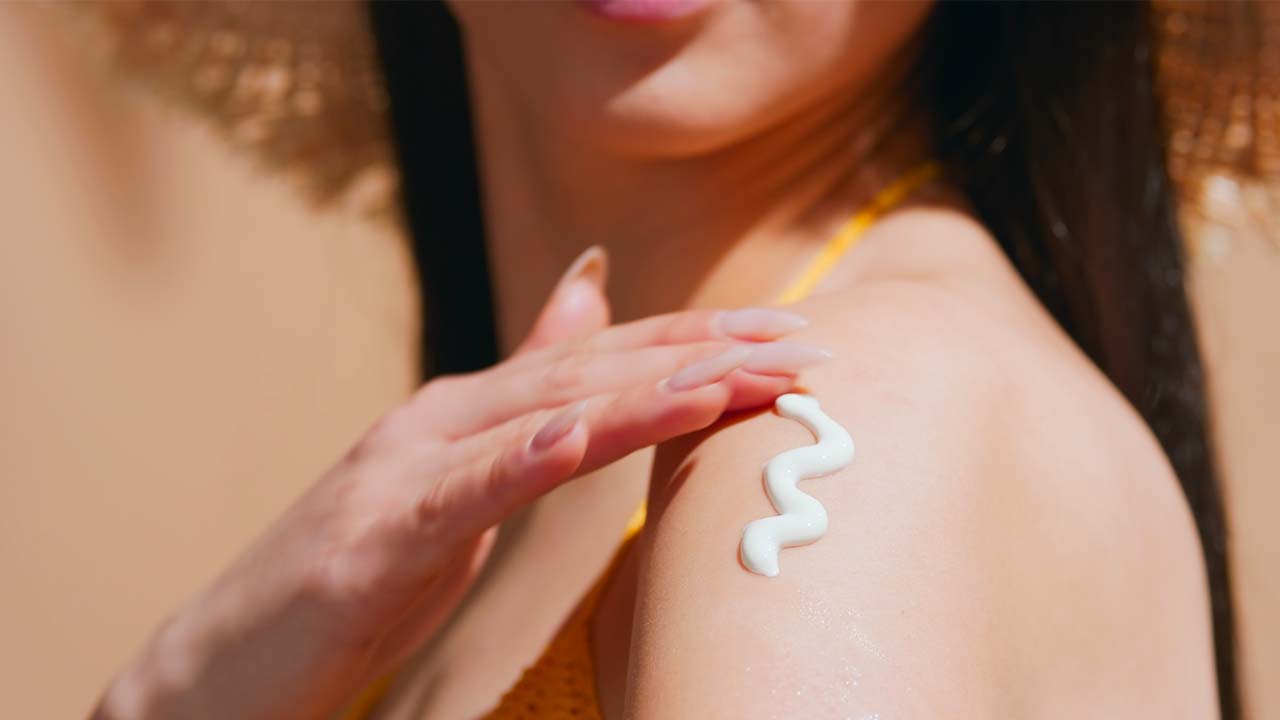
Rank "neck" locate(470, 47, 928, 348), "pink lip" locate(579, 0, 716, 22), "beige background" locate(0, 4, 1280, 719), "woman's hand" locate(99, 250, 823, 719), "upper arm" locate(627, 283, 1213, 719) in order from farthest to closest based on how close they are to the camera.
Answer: "beige background" locate(0, 4, 1280, 719), "neck" locate(470, 47, 928, 348), "pink lip" locate(579, 0, 716, 22), "woman's hand" locate(99, 250, 823, 719), "upper arm" locate(627, 283, 1213, 719)

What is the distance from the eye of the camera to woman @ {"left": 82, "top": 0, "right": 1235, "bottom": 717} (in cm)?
48

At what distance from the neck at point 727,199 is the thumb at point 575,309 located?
0.11m

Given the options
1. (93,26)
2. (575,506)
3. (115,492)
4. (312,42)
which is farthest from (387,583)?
(115,492)

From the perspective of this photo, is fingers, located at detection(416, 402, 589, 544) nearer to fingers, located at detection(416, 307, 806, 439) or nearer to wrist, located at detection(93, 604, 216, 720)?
fingers, located at detection(416, 307, 806, 439)

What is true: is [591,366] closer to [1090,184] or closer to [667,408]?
[667,408]

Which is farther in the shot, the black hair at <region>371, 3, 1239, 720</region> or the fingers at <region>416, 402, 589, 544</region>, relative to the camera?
the black hair at <region>371, 3, 1239, 720</region>

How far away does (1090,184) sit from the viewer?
851mm

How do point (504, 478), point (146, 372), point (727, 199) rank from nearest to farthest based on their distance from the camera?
point (504, 478), point (727, 199), point (146, 372)

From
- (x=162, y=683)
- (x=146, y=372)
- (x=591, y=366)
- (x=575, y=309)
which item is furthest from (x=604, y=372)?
(x=146, y=372)

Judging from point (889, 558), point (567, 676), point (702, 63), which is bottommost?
point (567, 676)

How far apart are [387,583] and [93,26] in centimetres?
88

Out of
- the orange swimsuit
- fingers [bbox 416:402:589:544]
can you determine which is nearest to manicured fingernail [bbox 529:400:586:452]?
fingers [bbox 416:402:589:544]

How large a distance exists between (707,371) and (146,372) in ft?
Answer: 4.92

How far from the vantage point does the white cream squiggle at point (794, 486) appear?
1.51 ft
